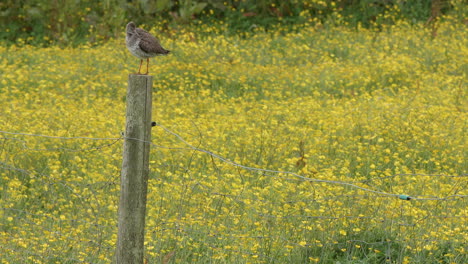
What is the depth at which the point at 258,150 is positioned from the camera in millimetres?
7523

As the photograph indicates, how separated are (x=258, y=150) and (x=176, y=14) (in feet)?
26.6

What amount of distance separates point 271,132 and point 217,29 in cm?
721

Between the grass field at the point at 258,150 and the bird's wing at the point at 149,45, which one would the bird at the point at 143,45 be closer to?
the bird's wing at the point at 149,45

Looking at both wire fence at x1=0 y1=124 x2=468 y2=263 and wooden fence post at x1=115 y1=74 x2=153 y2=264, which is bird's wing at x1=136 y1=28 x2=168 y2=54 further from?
wooden fence post at x1=115 y1=74 x2=153 y2=264

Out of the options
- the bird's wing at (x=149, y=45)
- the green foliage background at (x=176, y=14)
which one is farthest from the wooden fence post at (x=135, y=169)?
the green foliage background at (x=176, y=14)

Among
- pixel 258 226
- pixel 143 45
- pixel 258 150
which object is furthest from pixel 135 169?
pixel 258 150

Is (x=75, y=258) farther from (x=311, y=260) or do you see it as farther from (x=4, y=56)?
(x=4, y=56)

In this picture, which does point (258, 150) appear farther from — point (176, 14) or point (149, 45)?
point (176, 14)

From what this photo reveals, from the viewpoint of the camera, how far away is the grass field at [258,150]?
4867 mm

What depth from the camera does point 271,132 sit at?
7992mm

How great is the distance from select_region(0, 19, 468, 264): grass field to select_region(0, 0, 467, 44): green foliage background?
70cm

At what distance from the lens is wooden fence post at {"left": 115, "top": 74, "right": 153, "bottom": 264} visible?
386 cm

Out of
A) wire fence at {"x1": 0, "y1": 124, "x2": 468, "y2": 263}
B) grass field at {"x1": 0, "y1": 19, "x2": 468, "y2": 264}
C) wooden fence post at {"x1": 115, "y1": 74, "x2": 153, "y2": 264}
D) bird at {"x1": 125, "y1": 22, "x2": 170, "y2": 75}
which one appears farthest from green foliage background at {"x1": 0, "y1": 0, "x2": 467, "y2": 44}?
wooden fence post at {"x1": 115, "y1": 74, "x2": 153, "y2": 264}

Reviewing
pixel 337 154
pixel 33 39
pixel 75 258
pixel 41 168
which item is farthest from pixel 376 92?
pixel 33 39
